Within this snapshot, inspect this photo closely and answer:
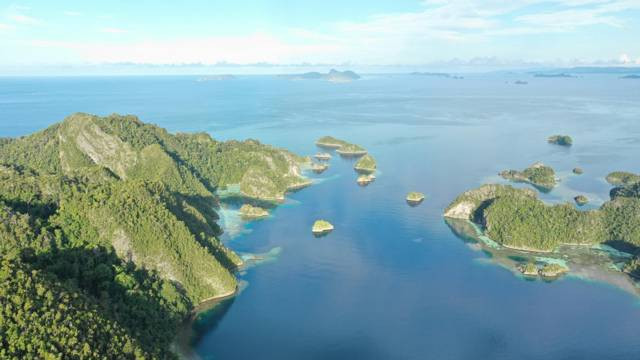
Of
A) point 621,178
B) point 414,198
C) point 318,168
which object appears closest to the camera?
point 414,198

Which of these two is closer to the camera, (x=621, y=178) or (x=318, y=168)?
(x=621, y=178)

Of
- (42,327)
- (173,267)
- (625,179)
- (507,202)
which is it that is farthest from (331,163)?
(42,327)

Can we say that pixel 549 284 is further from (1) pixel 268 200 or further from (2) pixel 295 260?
(1) pixel 268 200

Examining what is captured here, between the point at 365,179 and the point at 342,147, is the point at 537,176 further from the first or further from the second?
Result: the point at 342,147

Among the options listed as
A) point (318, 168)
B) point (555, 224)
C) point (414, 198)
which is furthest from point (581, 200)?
point (318, 168)

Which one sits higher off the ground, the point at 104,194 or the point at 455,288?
the point at 104,194

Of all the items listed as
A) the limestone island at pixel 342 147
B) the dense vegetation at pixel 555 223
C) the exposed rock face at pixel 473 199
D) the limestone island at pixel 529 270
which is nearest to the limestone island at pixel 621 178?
the dense vegetation at pixel 555 223

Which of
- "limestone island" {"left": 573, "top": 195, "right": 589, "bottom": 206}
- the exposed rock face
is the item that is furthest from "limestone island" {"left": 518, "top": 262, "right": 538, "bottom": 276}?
"limestone island" {"left": 573, "top": 195, "right": 589, "bottom": 206}
